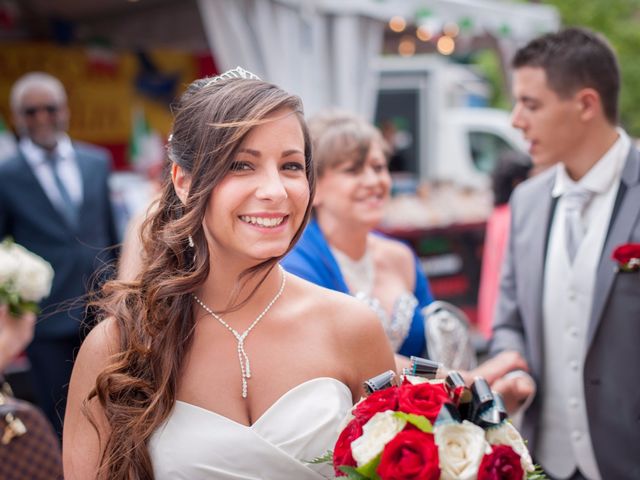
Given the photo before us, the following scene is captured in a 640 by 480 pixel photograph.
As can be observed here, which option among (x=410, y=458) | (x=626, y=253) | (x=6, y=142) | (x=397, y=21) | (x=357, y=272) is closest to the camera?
(x=410, y=458)

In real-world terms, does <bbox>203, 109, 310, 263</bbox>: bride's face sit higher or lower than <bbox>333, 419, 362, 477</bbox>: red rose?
higher

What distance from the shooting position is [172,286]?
2.09 metres

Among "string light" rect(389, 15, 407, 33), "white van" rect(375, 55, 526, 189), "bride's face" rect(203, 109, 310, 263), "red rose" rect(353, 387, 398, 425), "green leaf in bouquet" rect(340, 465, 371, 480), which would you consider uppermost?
"string light" rect(389, 15, 407, 33)

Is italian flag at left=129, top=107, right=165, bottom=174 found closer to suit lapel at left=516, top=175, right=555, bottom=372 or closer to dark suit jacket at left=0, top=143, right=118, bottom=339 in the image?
dark suit jacket at left=0, top=143, right=118, bottom=339

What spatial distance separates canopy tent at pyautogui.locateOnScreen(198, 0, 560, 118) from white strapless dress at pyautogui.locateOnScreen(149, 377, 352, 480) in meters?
4.86

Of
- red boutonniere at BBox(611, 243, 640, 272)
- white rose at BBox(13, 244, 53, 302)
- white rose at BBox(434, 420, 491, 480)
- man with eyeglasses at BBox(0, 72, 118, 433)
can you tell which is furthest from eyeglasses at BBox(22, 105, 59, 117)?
white rose at BBox(434, 420, 491, 480)

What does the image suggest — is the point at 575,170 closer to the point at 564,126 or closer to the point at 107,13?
the point at 564,126

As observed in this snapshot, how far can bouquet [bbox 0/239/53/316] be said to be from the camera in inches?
135

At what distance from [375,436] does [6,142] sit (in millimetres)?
8164

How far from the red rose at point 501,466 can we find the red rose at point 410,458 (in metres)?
0.10

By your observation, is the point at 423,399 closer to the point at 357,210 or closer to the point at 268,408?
the point at 268,408

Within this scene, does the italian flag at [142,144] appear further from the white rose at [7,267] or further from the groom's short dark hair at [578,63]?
the groom's short dark hair at [578,63]

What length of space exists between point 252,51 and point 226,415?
510 cm

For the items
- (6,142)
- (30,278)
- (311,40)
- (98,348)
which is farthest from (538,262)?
(6,142)
